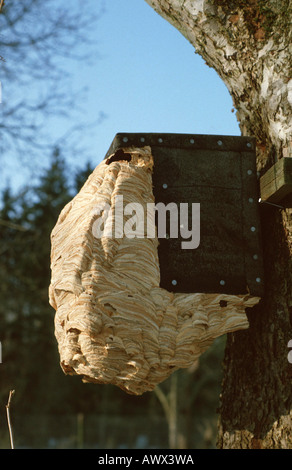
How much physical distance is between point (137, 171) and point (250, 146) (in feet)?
2.19

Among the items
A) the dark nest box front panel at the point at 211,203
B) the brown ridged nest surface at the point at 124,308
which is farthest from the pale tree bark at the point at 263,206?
the brown ridged nest surface at the point at 124,308

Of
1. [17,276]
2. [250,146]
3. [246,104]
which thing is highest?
[17,276]

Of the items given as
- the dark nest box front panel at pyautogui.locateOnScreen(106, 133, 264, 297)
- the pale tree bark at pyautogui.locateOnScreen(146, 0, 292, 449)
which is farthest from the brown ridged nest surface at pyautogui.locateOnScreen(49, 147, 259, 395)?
the pale tree bark at pyautogui.locateOnScreen(146, 0, 292, 449)

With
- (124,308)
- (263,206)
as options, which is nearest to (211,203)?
(263,206)

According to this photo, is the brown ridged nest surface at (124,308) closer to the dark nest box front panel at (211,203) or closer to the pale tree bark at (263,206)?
the dark nest box front panel at (211,203)

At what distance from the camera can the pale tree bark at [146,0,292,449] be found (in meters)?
2.89

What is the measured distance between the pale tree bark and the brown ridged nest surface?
277mm

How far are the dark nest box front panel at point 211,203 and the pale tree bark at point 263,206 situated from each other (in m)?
0.15

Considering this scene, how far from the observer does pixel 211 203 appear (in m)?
2.93

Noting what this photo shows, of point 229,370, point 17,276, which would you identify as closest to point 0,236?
point 17,276

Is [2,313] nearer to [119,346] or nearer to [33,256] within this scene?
[33,256]

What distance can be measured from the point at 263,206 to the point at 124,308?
1.06 m

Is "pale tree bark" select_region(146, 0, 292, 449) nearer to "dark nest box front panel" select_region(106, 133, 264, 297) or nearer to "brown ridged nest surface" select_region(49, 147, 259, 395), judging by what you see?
"dark nest box front panel" select_region(106, 133, 264, 297)

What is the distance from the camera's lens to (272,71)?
305cm
